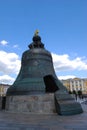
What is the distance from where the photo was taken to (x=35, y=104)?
10570 mm

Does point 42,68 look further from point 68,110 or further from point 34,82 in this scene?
point 68,110

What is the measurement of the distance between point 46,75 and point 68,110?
2958 millimetres

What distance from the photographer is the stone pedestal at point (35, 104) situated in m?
10.4

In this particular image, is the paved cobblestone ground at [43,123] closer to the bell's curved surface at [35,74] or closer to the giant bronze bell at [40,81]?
the giant bronze bell at [40,81]

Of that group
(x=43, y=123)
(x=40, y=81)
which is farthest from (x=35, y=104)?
(x=43, y=123)

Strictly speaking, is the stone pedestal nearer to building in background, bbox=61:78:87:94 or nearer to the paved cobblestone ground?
the paved cobblestone ground

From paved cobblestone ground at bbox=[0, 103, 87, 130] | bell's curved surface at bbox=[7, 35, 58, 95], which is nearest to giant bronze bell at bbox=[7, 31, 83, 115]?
bell's curved surface at bbox=[7, 35, 58, 95]

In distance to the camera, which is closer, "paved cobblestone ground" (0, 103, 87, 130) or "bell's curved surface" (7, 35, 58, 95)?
"paved cobblestone ground" (0, 103, 87, 130)

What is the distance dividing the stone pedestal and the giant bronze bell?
295 mm

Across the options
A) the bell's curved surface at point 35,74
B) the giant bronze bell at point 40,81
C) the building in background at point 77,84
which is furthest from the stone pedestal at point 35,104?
the building in background at point 77,84

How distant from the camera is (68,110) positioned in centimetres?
998

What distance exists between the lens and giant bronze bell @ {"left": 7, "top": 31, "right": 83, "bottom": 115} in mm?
10398

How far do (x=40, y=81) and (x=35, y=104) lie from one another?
1.57m

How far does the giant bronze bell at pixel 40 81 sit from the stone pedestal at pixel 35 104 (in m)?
0.30
